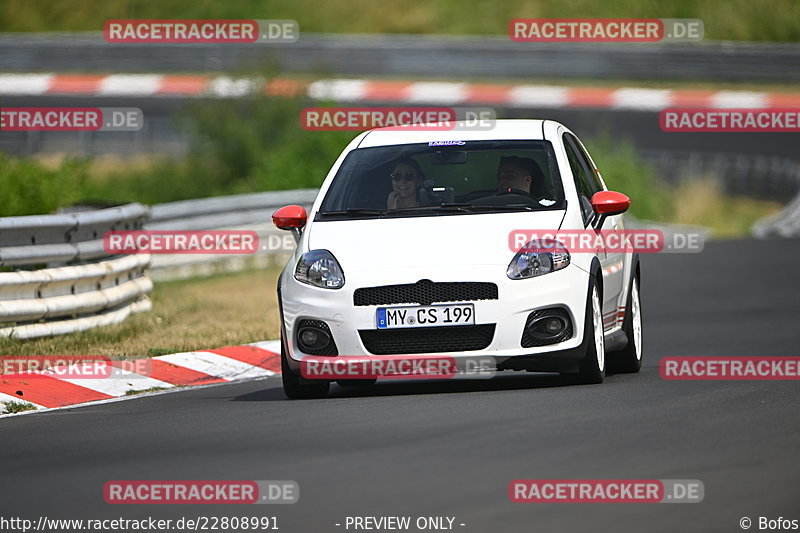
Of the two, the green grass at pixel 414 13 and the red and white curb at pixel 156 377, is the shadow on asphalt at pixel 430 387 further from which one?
the green grass at pixel 414 13

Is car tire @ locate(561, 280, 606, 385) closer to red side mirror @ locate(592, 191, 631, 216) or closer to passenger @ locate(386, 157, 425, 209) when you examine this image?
red side mirror @ locate(592, 191, 631, 216)

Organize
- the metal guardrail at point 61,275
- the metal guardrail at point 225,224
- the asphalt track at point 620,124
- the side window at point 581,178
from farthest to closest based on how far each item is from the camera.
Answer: the asphalt track at point 620,124 → the metal guardrail at point 225,224 → the metal guardrail at point 61,275 → the side window at point 581,178

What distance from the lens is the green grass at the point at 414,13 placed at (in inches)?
1581

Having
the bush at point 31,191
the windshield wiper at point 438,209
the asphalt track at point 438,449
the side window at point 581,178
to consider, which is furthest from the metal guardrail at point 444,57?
the asphalt track at point 438,449

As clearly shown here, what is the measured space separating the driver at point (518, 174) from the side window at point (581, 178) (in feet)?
0.79

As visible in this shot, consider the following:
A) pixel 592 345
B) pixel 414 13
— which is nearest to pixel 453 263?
pixel 592 345

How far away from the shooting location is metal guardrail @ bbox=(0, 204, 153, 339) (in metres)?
12.3

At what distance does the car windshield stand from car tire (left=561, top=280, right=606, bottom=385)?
706 mm

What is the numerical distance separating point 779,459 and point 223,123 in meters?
20.2

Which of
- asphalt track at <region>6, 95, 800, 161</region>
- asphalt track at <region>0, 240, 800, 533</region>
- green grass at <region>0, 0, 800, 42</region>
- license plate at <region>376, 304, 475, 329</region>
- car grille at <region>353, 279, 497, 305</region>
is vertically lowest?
asphalt track at <region>0, 240, 800, 533</region>

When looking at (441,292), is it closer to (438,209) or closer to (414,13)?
(438,209)

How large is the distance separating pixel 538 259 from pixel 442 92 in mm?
24556

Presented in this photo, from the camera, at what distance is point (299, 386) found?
9.93 m

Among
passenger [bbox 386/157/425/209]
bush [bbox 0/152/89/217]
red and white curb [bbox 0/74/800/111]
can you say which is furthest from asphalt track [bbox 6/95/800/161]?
passenger [bbox 386/157/425/209]
